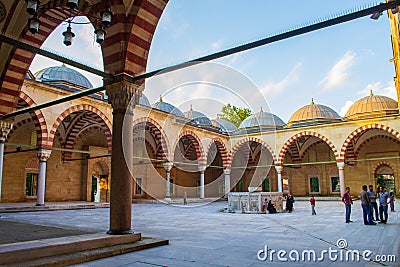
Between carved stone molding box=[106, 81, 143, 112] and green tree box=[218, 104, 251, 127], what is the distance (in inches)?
1218

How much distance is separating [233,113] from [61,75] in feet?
76.5

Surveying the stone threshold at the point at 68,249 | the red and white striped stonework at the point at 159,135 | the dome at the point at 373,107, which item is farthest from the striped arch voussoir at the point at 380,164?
the stone threshold at the point at 68,249

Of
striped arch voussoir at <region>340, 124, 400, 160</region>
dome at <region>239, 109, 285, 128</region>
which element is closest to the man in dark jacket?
striped arch voussoir at <region>340, 124, 400, 160</region>

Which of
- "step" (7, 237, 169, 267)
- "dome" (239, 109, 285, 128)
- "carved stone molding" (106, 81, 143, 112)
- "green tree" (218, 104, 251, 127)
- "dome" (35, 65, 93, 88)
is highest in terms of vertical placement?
"green tree" (218, 104, 251, 127)

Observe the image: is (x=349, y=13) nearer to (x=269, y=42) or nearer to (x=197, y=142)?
Answer: (x=269, y=42)

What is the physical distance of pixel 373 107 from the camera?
70.1ft

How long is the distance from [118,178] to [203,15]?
4576 millimetres

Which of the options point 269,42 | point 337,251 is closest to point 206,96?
point 269,42

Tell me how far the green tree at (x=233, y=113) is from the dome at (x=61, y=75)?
2034cm

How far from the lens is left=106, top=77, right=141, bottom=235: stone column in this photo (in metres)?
4.86

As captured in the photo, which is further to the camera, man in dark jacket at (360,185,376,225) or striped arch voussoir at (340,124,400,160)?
striped arch voussoir at (340,124,400,160)

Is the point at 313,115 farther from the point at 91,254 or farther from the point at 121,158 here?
the point at 91,254

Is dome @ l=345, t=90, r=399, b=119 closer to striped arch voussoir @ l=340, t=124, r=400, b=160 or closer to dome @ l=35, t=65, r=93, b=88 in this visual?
striped arch voussoir @ l=340, t=124, r=400, b=160

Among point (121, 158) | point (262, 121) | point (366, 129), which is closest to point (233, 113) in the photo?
point (262, 121)
